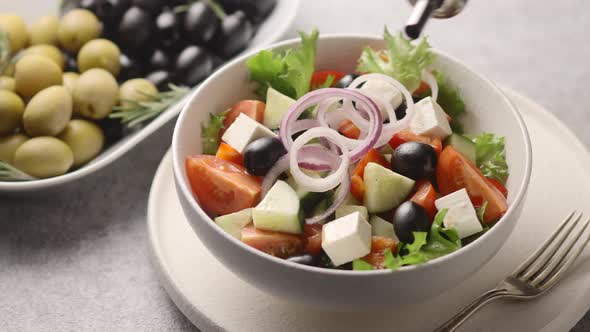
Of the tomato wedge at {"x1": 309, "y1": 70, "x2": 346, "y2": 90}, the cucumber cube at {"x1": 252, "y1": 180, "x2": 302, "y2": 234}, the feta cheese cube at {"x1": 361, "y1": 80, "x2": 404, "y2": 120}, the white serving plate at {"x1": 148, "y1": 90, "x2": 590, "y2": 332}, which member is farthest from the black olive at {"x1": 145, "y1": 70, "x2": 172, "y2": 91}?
the cucumber cube at {"x1": 252, "y1": 180, "x2": 302, "y2": 234}

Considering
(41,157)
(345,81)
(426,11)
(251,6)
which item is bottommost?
(41,157)

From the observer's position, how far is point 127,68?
266 cm

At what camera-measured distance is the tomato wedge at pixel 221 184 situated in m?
1.79

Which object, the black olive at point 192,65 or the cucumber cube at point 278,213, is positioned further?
the black olive at point 192,65

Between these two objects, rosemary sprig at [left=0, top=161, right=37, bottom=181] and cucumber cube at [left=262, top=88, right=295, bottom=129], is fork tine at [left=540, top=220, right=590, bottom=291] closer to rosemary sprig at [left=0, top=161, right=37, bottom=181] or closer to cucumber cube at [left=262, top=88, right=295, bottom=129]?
cucumber cube at [left=262, top=88, right=295, bottom=129]

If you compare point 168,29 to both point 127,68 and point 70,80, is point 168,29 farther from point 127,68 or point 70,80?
point 70,80

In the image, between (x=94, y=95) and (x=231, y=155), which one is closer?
(x=231, y=155)

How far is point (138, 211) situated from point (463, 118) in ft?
3.78

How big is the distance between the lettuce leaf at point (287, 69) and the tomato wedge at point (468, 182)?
52 cm

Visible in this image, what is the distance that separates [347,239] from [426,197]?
294 mm

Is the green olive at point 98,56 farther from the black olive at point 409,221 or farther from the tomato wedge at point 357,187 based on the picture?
the black olive at point 409,221

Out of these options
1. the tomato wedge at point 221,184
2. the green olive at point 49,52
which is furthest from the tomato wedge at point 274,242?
the green olive at point 49,52

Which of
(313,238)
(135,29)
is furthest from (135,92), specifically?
(313,238)

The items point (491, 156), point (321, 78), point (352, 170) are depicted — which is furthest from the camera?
point (321, 78)
